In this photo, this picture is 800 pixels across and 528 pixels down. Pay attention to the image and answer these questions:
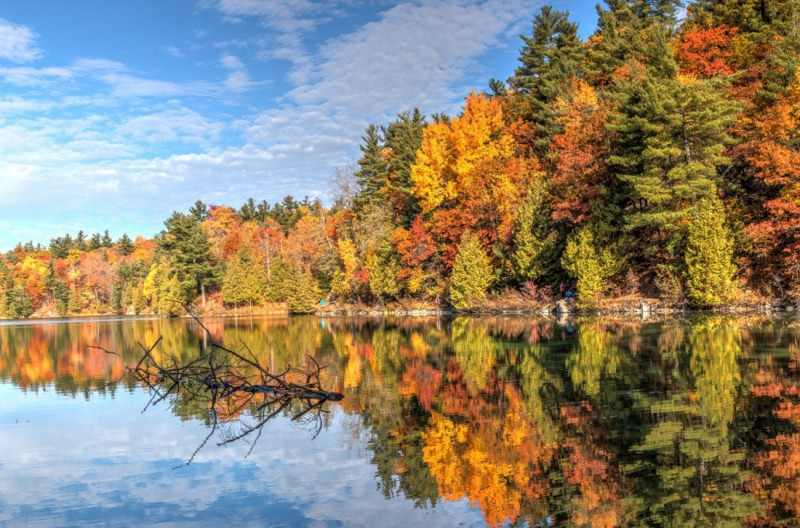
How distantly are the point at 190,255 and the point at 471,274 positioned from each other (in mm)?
43995

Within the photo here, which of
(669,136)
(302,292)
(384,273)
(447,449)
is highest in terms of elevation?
(669,136)

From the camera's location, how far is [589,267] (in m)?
35.6

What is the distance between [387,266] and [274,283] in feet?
77.7

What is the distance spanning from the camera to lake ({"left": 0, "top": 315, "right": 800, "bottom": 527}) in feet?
20.3

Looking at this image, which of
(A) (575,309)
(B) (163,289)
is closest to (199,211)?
(B) (163,289)

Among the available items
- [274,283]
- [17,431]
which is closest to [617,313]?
[17,431]

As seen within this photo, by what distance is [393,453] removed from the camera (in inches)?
329

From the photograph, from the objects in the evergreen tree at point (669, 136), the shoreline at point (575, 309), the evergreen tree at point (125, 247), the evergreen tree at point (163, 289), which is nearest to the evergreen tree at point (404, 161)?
the shoreline at point (575, 309)

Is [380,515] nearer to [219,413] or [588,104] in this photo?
[219,413]

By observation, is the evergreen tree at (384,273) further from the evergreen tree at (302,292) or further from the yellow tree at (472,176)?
the evergreen tree at (302,292)

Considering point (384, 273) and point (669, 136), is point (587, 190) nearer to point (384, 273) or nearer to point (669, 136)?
point (669, 136)

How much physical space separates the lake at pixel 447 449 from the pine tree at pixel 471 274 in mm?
27463

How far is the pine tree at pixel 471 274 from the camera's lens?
145ft

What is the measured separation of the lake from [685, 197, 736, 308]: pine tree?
15.0m
